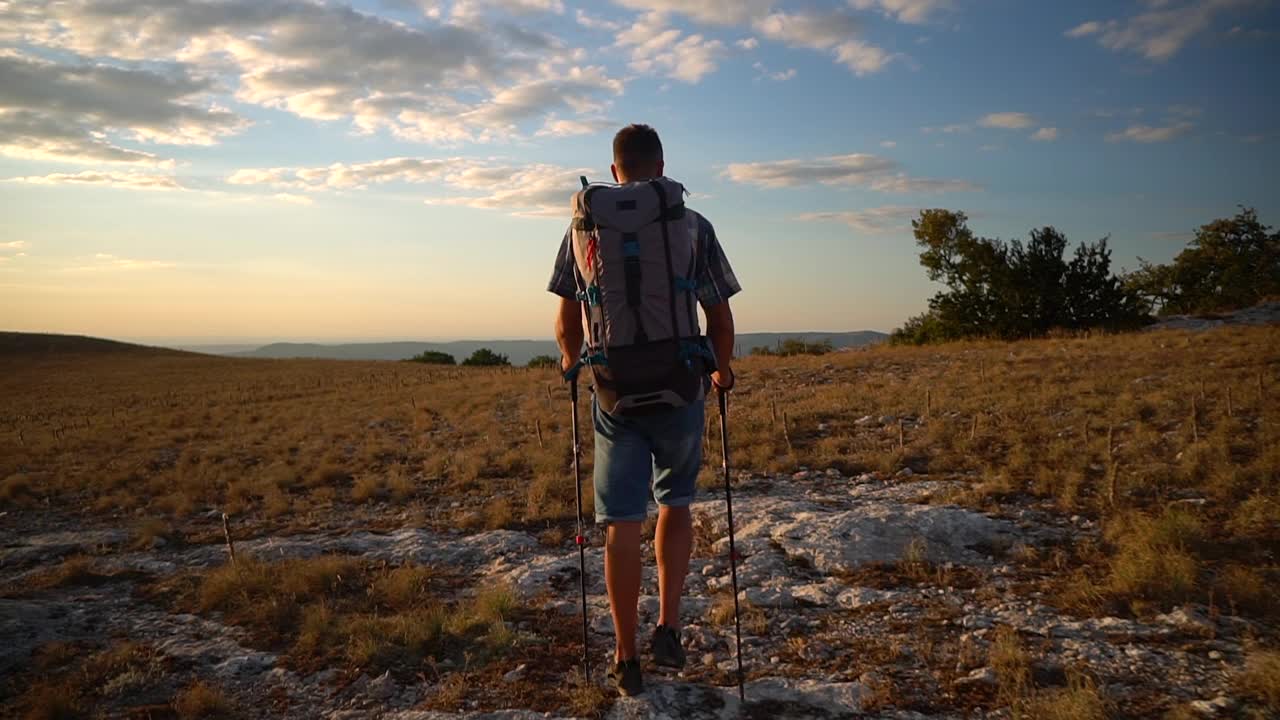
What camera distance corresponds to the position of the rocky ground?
10.3 feet

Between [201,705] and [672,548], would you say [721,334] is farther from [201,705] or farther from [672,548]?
[201,705]

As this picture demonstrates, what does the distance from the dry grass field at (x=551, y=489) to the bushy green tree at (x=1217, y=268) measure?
80.4 feet

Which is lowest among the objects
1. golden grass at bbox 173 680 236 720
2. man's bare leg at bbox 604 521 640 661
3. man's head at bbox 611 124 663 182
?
golden grass at bbox 173 680 236 720

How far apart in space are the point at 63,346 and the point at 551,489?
2625 inches

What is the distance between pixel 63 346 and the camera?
5641 centimetres

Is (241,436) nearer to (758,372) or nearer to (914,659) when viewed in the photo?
(758,372)

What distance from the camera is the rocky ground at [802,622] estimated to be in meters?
3.15

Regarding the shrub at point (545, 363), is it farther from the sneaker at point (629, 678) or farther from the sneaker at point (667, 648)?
the sneaker at point (629, 678)

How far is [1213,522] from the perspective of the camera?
5.13 metres

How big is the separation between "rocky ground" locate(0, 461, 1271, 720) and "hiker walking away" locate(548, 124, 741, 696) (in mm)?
633

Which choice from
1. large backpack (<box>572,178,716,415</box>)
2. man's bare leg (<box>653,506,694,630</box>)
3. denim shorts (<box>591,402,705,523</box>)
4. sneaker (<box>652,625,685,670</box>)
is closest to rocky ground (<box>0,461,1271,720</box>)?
sneaker (<box>652,625,685,670</box>)

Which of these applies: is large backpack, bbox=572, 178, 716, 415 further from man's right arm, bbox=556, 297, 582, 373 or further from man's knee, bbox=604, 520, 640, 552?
man's knee, bbox=604, 520, 640, 552

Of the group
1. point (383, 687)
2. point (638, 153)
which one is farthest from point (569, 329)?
point (383, 687)

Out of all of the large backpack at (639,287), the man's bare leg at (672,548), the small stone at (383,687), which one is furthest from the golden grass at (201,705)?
the large backpack at (639,287)
